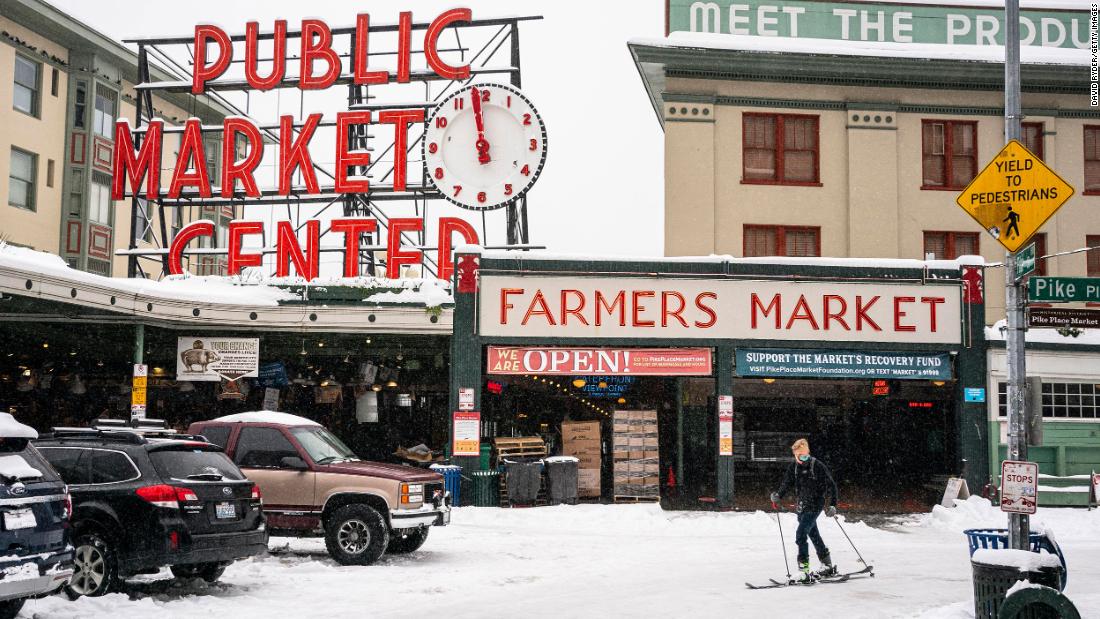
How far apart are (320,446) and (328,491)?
1.17 m

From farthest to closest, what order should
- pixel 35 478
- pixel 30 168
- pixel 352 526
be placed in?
pixel 30 168
pixel 352 526
pixel 35 478

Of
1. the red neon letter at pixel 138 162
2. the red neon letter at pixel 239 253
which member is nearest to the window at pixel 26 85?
the red neon letter at pixel 138 162

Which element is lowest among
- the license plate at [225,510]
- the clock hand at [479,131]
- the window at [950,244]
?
the license plate at [225,510]

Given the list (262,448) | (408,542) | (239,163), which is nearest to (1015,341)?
(408,542)

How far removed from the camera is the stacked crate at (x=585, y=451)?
24.7 m

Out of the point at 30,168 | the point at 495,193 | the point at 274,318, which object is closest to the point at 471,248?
the point at 274,318

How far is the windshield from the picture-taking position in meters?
15.6

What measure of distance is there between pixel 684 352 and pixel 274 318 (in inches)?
371

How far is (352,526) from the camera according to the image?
14.8 metres

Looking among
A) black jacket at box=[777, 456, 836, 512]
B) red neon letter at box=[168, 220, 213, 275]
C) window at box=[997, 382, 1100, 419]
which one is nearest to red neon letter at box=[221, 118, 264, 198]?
red neon letter at box=[168, 220, 213, 275]

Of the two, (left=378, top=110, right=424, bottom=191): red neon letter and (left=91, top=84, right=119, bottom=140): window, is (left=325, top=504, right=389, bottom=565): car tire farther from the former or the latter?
(left=91, top=84, right=119, bottom=140): window

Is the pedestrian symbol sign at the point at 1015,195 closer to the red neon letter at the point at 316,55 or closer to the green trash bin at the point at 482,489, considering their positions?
the green trash bin at the point at 482,489

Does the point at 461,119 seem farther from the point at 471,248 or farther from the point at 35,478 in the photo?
the point at 35,478

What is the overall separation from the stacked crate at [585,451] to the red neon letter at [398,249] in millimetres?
→ 8672
